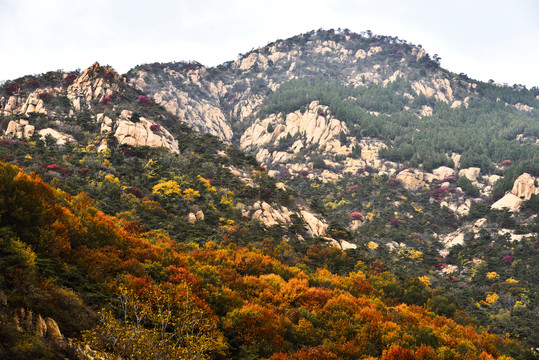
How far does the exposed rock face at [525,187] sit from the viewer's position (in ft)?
225

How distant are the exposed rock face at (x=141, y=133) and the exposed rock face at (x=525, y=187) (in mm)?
69092

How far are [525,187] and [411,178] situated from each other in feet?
82.7

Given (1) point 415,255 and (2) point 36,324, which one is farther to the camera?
(1) point 415,255

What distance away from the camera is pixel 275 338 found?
62.2 ft

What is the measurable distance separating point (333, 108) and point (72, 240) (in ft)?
340

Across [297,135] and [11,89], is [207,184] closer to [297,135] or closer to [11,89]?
[11,89]

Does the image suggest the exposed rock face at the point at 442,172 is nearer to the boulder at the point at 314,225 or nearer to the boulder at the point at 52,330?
the boulder at the point at 314,225

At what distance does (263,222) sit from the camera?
45844 mm

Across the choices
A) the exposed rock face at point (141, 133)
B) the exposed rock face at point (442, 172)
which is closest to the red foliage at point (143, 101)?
the exposed rock face at point (141, 133)

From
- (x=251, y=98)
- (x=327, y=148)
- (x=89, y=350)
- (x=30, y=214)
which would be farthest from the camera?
(x=251, y=98)

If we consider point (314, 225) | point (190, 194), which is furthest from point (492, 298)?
point (190, 194)

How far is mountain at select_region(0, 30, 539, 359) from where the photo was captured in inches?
653

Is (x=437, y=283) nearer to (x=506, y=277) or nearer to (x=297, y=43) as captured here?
(x=506, y=277)

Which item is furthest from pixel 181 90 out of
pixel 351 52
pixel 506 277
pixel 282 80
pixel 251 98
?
pixel 506 277
